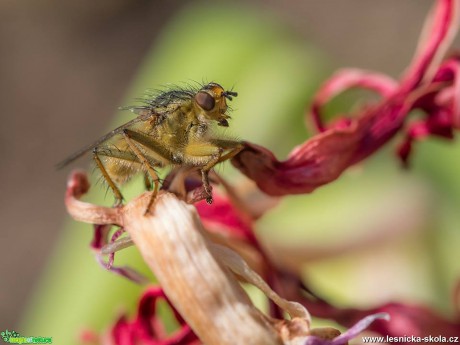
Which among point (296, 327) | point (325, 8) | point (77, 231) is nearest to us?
point (296, 327)

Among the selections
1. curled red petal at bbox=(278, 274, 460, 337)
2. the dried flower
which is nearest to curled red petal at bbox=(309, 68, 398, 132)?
the dried flower

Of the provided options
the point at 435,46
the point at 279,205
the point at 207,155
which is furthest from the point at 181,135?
the point at 279,205

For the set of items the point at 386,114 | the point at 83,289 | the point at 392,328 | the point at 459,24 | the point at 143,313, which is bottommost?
the point at 83,289

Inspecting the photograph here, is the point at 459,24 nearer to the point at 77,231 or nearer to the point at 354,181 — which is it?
the point at 354,181

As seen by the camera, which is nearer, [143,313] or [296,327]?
[296,327]

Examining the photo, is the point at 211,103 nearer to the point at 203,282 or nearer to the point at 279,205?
the point at 203,282

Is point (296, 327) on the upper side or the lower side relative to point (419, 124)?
lower

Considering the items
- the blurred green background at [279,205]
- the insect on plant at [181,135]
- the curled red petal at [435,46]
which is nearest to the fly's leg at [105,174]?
the insect on plant at [181,135]

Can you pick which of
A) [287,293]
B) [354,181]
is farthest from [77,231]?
[287,293]
